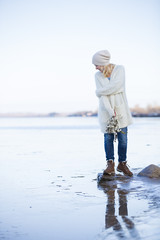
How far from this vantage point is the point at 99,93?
4.97m

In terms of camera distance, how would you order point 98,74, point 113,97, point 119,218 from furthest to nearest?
point 98,74, point 113,97, point 119,218

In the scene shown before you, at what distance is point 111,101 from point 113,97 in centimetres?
7

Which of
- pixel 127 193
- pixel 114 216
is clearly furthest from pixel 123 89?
pixel 114 216

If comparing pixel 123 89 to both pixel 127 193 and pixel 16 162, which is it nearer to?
pixel 127 193

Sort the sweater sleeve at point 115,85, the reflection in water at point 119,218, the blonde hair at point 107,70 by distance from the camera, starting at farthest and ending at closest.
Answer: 1. the blonde hair at point 107,70
2. the sweater sleeve at point 115,85
3. the reflection in water at point 119,218

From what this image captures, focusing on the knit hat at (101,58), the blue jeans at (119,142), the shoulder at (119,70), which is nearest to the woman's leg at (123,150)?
the blue jeans at (119,142)

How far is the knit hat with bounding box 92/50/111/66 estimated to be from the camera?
16.1 ft

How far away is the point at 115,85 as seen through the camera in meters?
4.84

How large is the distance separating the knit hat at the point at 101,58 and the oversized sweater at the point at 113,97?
0.17m

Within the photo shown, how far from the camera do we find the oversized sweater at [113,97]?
487cm

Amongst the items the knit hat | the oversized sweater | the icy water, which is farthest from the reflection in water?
the knit hat

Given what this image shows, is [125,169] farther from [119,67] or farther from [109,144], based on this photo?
[119,67]

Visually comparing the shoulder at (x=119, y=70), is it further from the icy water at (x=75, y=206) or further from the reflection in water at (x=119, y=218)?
the reflection in water at (x=119, y=218)

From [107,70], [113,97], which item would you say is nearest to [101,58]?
[107,70]
